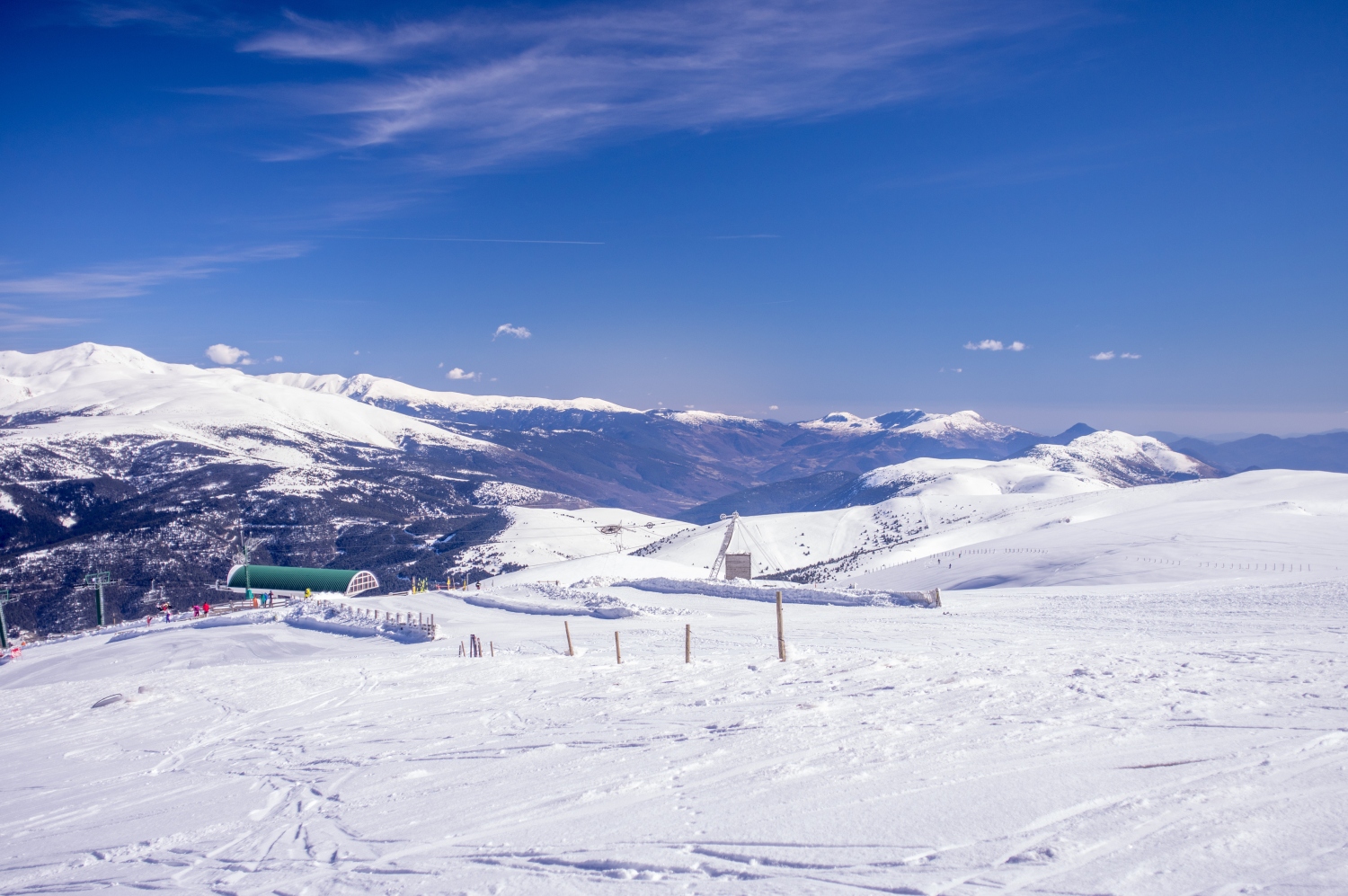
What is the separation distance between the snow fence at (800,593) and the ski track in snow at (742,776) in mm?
11336

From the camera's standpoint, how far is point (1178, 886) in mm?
5320

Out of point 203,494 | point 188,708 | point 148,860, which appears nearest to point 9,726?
point 188,708

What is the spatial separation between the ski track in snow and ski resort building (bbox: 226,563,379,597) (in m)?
55.1

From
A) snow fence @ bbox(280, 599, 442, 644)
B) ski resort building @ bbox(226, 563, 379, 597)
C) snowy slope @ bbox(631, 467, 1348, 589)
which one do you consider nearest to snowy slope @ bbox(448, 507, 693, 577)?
snowy slope @ bbox(631, 467, 1348, 589)

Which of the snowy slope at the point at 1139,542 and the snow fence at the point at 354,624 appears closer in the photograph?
the snow fence at the point at 354,624

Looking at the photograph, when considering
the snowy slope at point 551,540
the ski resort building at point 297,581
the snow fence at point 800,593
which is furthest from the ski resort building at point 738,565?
the snowy slope at point 551,540

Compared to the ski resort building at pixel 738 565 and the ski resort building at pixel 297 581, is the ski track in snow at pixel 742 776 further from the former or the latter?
the ski resort building at pixel 297 581

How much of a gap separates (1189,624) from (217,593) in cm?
13904

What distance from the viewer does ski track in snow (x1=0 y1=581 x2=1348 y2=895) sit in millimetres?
6180

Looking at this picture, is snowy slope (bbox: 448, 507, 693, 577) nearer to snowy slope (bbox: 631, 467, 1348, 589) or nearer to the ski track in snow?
snowy slope (bbox: 631, 467, 1348, 589)

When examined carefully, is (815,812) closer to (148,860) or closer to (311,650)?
(148,860)

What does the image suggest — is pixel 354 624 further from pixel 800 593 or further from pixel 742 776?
pixel 742 776

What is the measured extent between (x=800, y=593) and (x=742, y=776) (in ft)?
86.0

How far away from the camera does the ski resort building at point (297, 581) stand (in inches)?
2805
